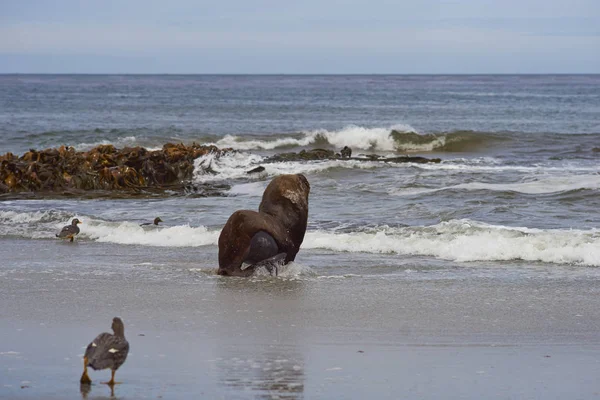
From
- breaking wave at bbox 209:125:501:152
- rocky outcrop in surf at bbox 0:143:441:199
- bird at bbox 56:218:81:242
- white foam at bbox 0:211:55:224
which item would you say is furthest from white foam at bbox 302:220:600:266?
breaking wave at bbox 209:125:501:152

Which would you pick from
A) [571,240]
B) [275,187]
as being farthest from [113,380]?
[571,240]

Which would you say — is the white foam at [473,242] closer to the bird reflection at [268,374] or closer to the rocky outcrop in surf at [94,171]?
the bird reflection at [268,374]

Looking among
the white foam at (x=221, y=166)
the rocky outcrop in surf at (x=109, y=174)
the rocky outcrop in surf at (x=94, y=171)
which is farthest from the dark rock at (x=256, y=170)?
the rocky outcrop in surf at (x=94, y=171)

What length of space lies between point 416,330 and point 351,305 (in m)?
0.95

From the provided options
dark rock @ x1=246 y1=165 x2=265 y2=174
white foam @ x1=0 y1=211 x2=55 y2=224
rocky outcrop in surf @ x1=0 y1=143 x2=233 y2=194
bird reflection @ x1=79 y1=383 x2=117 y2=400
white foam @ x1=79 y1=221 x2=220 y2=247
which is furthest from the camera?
dark rock @ x1=246 y1=165 x2=265 y2=174

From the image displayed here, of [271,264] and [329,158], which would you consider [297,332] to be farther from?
[329,158]

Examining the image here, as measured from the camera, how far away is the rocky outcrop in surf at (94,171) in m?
16.4

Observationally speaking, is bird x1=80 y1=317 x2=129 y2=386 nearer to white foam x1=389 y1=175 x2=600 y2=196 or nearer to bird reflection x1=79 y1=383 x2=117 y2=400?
bird reflection x1=79 y1=383 x2=117 y2=400

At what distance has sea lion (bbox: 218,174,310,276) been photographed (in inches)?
343

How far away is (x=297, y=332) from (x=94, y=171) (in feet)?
35.8

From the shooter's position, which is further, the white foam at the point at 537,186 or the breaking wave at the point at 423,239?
the white foam at the point at 537,186

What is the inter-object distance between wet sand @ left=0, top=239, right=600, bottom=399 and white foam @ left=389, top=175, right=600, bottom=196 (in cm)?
643

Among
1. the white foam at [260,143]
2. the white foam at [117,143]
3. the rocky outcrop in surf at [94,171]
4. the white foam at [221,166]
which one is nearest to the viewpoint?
the rocky outcrop in surf at [94,171]

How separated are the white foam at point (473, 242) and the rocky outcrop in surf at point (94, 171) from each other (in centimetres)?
633
